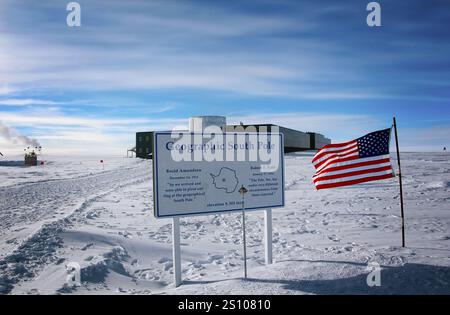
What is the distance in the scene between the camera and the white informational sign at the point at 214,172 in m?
5.79

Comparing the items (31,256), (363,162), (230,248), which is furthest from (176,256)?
(363,162)

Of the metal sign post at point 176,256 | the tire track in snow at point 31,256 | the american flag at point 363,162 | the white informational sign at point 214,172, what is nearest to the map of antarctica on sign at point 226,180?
the white informational sign at point 214,172

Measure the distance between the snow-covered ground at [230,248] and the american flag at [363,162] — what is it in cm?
165

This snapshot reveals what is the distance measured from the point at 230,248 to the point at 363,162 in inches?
158

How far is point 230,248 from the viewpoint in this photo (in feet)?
27.3

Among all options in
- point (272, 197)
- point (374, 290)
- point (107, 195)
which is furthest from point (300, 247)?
point (107, 195)

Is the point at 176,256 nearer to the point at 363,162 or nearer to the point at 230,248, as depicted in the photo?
the point at 230,248

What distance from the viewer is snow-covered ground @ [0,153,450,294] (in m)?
5.54

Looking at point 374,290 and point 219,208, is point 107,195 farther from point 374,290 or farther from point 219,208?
point 374,290

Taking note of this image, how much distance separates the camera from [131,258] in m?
7.72

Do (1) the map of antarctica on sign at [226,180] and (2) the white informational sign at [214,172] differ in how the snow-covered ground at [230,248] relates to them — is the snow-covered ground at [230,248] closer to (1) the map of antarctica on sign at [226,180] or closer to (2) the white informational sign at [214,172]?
(2) the white informational sign at [214,172]

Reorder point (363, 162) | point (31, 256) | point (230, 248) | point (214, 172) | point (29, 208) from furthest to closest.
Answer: point (29, 208)
point (230, 248)
point (31, 256)
point (363, 162)
point (214, 172)

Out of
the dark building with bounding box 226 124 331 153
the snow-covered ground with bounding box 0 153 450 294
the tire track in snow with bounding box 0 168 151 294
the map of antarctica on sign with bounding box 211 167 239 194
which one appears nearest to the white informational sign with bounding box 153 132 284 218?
the map of antarctica on sign with bounding box 211 167 239 194

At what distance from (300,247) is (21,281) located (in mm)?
6221
